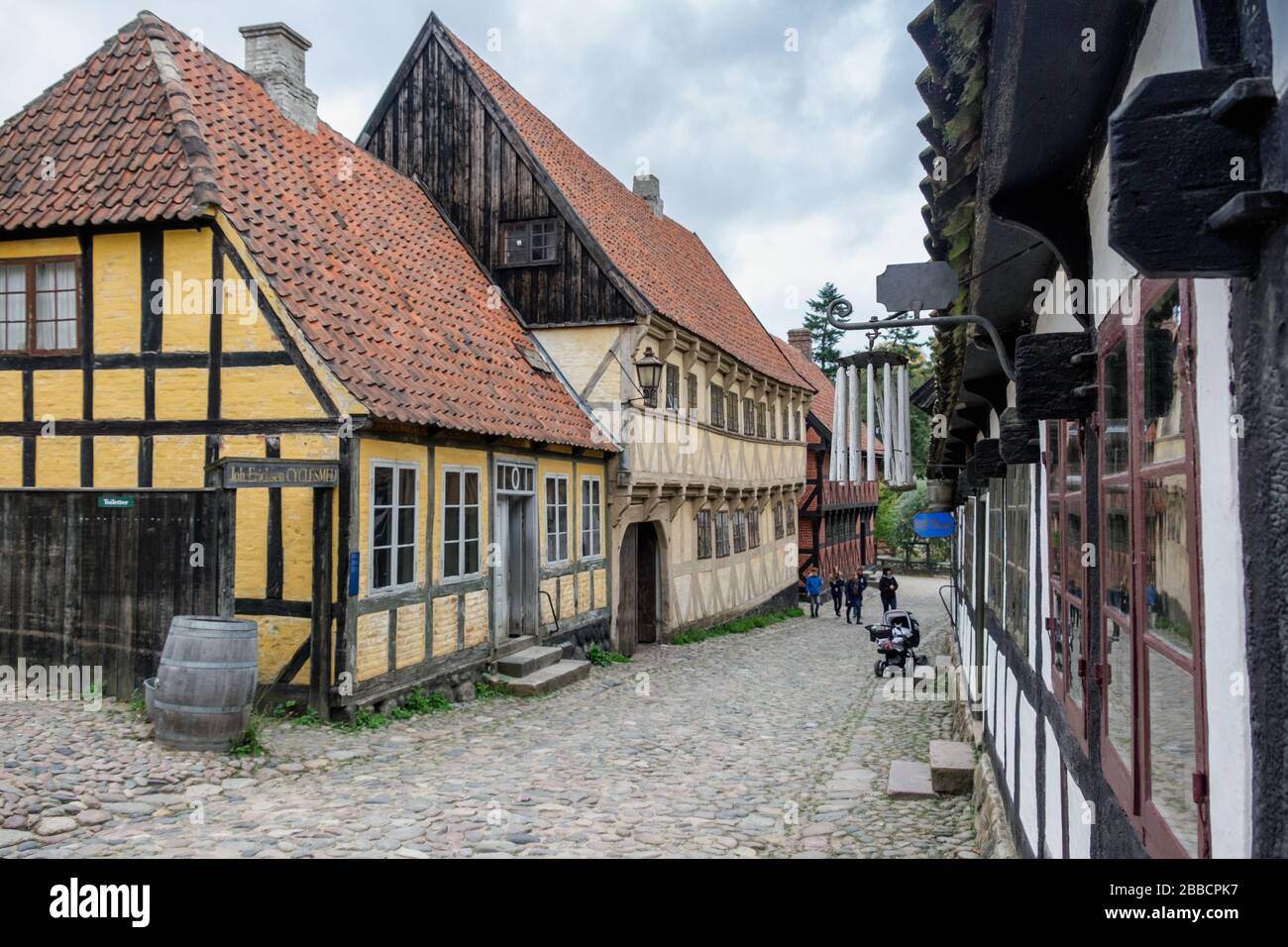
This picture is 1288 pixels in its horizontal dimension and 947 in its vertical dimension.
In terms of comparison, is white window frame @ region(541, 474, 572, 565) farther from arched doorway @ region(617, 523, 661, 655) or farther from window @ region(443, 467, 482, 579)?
arched doorway @ region(617, 523, 661, 655)

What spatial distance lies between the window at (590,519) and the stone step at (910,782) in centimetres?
717

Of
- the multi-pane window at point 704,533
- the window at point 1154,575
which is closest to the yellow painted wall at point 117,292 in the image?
the window at point 1154,575

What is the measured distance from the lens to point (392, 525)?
33.4 feet

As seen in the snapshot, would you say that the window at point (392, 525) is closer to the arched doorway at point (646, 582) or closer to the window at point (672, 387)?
the arched doorway at point (646, 582)

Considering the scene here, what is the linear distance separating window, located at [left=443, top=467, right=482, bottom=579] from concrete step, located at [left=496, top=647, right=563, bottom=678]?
1.24m

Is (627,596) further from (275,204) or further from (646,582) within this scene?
(275,204)

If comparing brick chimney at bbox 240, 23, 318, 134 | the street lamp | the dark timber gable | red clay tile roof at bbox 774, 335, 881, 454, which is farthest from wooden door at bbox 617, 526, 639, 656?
red clay tile roof at bbox 774, 335, 881, 454

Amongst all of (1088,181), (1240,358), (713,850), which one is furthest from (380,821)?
(1240,358)

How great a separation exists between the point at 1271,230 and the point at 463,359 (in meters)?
11.9

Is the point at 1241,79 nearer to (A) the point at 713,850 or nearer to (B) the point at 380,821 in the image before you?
(A) the point at 713,850

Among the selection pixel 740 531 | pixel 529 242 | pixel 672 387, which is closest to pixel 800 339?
pixel 740 531

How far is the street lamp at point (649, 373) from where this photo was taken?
48.9ft

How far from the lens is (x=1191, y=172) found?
Result: 166 cm

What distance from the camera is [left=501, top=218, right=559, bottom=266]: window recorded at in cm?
1627
